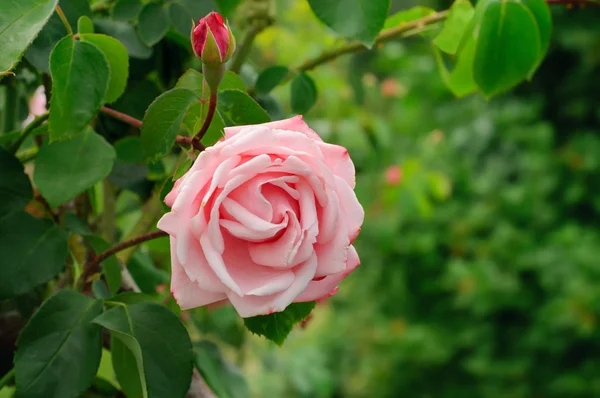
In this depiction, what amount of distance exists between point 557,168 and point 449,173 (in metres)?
0.35

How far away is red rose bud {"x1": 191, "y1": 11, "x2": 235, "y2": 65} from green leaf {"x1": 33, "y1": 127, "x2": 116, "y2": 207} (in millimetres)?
124

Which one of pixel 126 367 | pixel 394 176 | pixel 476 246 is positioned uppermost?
pixel 126 367

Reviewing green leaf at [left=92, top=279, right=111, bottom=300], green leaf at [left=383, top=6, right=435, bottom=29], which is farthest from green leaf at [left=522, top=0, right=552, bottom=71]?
green leaf at [left=92, top=279, right=111, bottom=300]

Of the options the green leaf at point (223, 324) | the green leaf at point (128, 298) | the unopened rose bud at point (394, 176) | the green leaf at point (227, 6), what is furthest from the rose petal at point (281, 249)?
the unopened rose bud at point (394, 176)

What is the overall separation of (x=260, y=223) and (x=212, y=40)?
0.31 feet

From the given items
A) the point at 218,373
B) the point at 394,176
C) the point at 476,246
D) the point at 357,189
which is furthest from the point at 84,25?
the point at 476,246

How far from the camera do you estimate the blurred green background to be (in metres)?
2.18

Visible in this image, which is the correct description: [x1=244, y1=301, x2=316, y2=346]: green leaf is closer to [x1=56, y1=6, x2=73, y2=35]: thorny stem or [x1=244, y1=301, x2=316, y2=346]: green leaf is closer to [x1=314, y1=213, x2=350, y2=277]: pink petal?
[x1=314, y1=213, x2=350, y2=277]: pink petal

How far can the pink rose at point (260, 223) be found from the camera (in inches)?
12.4

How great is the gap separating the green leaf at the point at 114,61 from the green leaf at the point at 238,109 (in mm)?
78

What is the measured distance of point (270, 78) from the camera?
22.5 inches

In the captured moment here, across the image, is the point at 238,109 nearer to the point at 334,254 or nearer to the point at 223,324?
the point at 334,254

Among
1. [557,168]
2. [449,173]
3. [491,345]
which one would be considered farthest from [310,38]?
[491,345]

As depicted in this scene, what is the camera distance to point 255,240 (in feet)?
1.07
